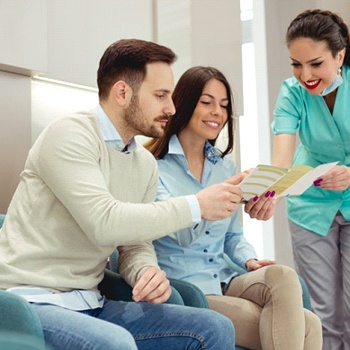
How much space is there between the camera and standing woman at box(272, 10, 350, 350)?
2.62 metres

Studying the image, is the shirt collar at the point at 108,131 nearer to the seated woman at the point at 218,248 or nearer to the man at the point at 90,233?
the man at the point at 90,233

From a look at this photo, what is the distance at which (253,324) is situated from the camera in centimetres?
212

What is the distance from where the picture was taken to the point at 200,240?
7.57 feet

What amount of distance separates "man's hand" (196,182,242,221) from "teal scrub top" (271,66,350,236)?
95cm

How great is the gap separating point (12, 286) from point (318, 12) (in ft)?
5.42

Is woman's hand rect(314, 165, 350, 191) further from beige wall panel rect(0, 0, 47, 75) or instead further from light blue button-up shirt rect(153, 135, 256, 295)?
beige wall panel rect(0, 0, 47, 75)

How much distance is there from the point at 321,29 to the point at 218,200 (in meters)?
1.08

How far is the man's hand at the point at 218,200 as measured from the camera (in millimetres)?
1761

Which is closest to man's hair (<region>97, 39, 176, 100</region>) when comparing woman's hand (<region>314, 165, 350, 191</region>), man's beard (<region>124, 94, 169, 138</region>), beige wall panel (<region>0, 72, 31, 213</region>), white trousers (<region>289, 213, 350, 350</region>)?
man's beard (<region>124, 94, 169, 138</region>)

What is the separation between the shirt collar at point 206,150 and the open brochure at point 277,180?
416 mm

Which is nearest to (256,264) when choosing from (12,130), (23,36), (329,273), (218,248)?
(218,248)

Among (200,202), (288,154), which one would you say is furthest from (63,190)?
(288,154)

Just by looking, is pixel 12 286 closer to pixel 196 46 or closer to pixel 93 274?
pixel 93 274

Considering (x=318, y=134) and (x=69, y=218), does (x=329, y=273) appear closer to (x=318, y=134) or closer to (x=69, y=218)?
(x=318, y=134)
